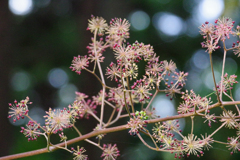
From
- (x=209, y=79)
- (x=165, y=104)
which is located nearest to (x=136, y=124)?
(x=165, y=104)

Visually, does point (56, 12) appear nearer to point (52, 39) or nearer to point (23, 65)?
point (52, 39)

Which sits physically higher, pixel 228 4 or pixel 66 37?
pixel 228 4

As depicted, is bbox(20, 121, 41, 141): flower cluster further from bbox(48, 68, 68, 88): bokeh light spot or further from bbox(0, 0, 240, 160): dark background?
bbox(48, 68, 68, 88): bokeh light spot

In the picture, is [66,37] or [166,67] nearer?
[166,67]

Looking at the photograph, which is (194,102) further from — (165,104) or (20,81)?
(20,81)

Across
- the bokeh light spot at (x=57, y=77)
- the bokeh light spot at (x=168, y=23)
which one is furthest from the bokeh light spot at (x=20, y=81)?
the bokeh light spot at (x=168, y=23)

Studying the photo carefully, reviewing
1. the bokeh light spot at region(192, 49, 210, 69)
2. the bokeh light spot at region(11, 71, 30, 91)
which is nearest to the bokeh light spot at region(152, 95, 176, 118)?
the bokeh light spot at region(192, 49, 210, 69)

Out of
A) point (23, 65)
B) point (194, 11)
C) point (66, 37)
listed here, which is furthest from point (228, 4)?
point (23, 65)

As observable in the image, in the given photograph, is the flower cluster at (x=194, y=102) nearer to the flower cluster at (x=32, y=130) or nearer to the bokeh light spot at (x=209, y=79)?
the flower cluster at (x=32, y=130)
